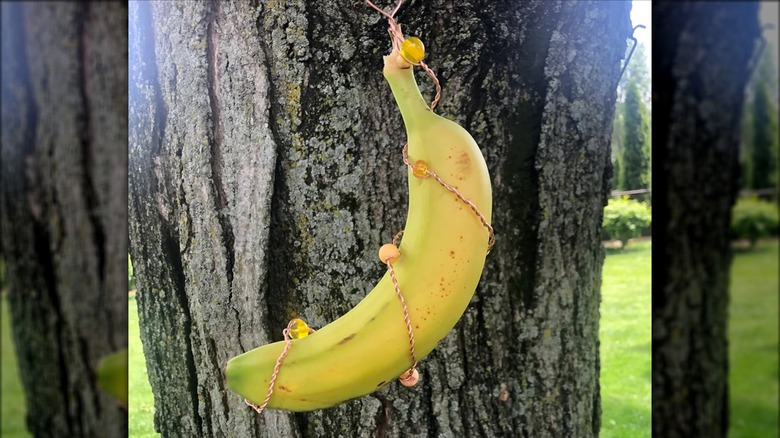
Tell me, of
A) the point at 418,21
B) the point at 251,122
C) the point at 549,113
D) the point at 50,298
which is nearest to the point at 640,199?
the point at 549,113

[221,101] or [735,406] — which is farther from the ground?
[221,101]

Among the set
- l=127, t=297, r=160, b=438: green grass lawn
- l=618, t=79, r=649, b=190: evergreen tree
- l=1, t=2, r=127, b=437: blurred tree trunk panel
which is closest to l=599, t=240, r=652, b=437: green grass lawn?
l=618, t=79, r=649, b=190: evergreen tree

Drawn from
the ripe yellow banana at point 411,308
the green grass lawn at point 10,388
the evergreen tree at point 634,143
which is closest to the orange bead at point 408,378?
the ripe yellow banana at point 411,308

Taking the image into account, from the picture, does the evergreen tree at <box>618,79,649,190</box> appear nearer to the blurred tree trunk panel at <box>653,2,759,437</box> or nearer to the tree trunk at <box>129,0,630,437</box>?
the tree trunk at <box>129,0,630,437</box>

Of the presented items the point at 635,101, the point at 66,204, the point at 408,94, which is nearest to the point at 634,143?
the point at 635,101

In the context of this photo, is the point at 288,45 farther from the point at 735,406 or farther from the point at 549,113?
the point at 735,406

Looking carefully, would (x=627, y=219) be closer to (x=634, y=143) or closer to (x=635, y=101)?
(x=634, y=143)
